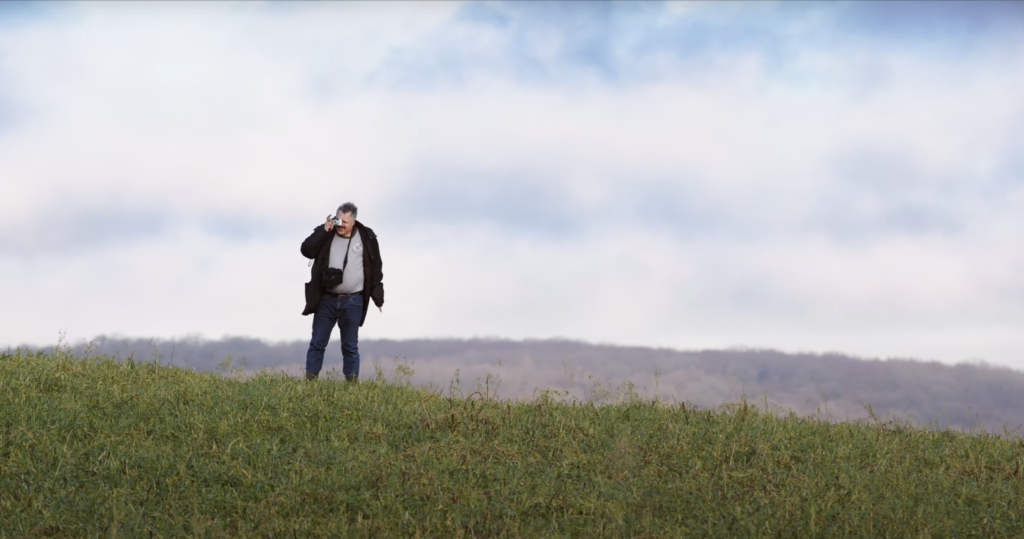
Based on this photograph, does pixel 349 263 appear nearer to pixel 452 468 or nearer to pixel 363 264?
pixel 363 264

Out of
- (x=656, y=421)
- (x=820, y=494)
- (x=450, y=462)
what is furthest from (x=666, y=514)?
(x=656, y=421)

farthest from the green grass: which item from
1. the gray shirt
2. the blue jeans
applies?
the gray shirt

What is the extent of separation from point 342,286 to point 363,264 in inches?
17.1

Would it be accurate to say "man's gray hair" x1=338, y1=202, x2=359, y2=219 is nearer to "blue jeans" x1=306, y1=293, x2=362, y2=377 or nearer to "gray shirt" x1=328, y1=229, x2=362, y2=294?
"gray shirt" x1=328, y1=229, x2=362, y2=294

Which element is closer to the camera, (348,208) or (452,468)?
(452,468)

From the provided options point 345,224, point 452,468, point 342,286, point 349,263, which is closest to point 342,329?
point 342,286

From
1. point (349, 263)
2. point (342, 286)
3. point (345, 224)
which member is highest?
point (345, 224)

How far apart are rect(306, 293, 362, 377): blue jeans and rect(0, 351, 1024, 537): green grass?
127 cm

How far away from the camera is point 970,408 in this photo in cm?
1196

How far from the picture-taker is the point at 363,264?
13195mm

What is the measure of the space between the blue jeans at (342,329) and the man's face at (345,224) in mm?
Result: 892

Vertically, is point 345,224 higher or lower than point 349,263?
higher

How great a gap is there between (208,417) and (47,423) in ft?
5.51

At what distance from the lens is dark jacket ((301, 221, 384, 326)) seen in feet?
43.2
